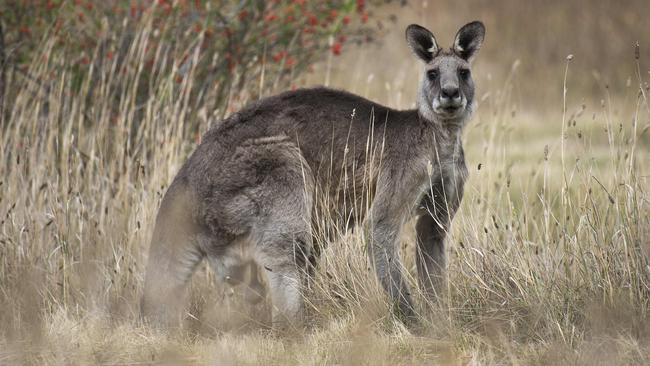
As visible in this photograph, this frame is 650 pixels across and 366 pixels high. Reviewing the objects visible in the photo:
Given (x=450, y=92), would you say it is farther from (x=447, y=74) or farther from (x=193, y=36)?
(x=193, y=36)

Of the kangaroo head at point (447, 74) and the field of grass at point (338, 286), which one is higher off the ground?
the kangaroo head at point (447, 74)

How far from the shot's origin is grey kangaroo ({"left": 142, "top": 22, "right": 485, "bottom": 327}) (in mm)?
5605

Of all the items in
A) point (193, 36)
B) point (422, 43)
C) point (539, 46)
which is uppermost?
point (539, 46)

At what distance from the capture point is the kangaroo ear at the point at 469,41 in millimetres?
5918

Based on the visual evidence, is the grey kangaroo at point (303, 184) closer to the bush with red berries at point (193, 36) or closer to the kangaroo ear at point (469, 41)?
the kangaroo ear at point (469, 41)

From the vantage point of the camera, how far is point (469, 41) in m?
5.97

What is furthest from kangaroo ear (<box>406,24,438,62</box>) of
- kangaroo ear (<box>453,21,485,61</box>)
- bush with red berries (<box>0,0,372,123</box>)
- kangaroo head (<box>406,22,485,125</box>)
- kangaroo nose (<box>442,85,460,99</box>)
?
bush with red berries (<box>0,0,372,123</box>)

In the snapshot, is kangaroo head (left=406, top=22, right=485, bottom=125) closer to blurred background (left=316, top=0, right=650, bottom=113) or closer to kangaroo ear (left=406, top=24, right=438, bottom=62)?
kangaroo ear (left=406, top=24, right=438, bottom=62)

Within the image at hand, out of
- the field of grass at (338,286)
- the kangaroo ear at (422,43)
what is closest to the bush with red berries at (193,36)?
the field of grass at (338,286)

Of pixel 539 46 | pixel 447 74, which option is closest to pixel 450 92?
pixel 447 74

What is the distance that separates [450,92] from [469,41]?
0.55 m

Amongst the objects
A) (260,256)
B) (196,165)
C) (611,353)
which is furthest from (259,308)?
(611,353)

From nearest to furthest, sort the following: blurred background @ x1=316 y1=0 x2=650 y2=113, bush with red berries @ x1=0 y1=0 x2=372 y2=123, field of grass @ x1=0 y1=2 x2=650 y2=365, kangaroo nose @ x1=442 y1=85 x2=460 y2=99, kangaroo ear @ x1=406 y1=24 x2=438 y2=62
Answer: field of grass @ x1=0 y1=2 x2=650 y2=365 < kangaroo nose @ x1=442 y1=85 x2=460 y2=99 < kangaroo ear @ x1=406 y1=24 x2=438 y2=62 < bush with red berries @ x1=0 y1=0 x2=372 y2=123 < blurred background @ x1=316 y1=0 x2=650 y2=113

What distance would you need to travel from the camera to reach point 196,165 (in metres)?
5.84
